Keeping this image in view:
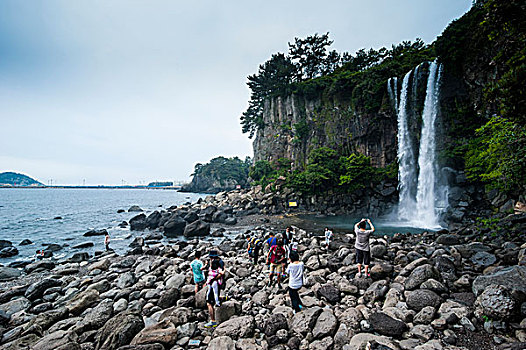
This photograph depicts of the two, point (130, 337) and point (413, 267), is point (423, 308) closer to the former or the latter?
point (413, 267)

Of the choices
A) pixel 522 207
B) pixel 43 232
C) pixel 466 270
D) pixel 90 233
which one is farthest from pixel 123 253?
pixel 522 207

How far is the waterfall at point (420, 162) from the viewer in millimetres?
24781

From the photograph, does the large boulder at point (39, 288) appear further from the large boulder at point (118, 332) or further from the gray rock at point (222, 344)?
the gray rock at point (222, 344)

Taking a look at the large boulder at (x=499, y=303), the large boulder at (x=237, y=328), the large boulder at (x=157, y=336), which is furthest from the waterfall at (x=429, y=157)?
the large boulder at (x=157, y=336)

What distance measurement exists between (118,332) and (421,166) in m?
30.6

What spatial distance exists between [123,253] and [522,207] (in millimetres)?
26289

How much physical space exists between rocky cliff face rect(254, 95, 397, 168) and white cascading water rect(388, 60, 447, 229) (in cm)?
218

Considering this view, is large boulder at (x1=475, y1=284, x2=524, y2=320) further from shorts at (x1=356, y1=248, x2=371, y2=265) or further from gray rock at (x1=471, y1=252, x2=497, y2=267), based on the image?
gray rock at (x1=471, y1=252, x2=497, y2=267)

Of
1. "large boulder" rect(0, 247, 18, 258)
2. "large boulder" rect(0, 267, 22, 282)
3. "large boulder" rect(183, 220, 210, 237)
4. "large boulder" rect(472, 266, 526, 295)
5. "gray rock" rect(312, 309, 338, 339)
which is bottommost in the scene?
"large boulder" rect(0, 247, 18, 258)

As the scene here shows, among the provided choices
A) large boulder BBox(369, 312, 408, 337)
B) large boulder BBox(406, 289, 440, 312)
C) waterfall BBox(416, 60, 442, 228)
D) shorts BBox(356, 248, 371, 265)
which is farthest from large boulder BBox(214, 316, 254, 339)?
waterfall BBox(416, 60, 442, 228)

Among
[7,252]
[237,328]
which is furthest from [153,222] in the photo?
[237,328]

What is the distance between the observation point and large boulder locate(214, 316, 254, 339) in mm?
5682

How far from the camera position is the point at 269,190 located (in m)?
39.9

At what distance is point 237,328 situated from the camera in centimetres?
579
